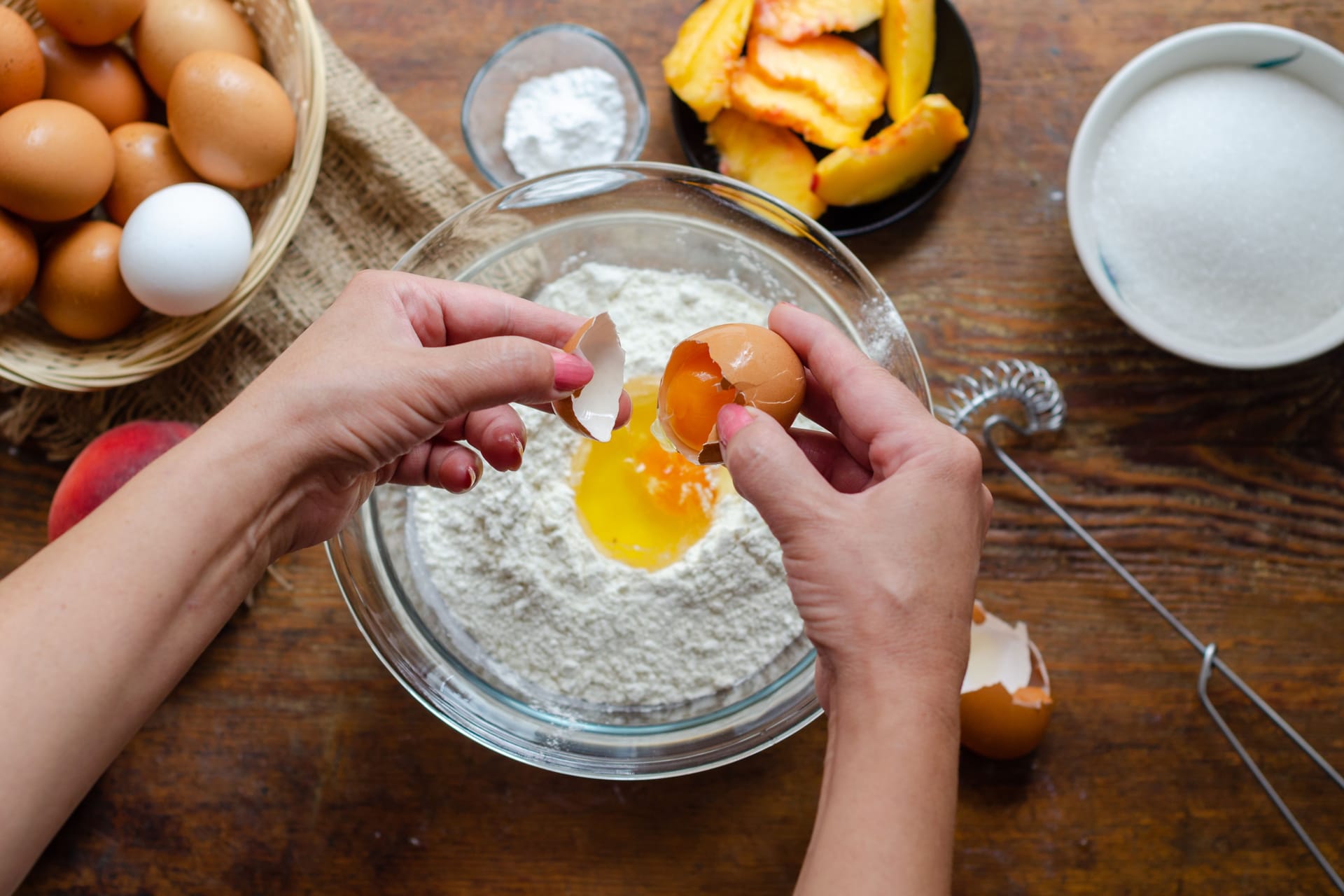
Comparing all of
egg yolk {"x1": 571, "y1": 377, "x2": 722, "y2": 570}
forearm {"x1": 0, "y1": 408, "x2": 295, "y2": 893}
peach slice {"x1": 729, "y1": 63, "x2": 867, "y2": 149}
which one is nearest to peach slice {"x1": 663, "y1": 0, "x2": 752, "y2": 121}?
peach slice {"x1": 729, "y1": 63, "x2": 867, "y2": 149}

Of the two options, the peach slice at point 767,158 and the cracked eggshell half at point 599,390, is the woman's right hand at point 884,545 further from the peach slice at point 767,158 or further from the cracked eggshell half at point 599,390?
the peach slice at point 767,158

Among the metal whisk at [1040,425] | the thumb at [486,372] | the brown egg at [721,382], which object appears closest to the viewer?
the thumb at [486,372]

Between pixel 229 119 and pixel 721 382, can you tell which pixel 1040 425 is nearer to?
pixel 721 382

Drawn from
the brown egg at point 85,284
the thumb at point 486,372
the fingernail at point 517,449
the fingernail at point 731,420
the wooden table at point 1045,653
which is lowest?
the wooden table at point 1045,653

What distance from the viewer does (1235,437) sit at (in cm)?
179

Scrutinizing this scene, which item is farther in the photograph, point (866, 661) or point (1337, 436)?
point (1337, 436)

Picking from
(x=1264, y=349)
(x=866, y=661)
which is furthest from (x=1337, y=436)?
(x=866, y=661)

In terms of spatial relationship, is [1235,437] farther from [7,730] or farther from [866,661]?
[7,730]

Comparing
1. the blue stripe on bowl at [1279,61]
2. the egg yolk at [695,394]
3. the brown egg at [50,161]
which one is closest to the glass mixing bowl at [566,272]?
the egg yolk at [695,394]

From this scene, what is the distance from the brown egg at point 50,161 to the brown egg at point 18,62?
0.02 metres

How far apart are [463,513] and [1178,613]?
1425 millimetres

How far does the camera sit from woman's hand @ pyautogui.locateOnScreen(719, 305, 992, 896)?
1.00 meters

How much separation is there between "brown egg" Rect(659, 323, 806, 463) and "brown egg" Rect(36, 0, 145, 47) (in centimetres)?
124

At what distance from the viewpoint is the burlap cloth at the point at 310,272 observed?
1.76 metres
